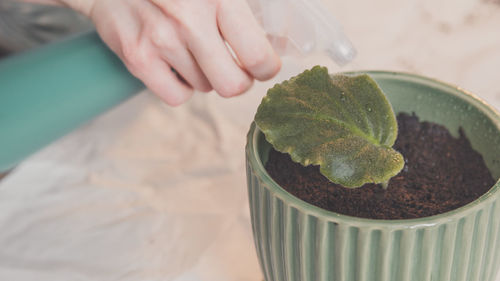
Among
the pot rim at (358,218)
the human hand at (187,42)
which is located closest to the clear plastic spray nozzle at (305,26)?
the human hand at (187,42)

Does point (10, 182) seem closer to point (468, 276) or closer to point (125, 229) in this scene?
point (125, 229)

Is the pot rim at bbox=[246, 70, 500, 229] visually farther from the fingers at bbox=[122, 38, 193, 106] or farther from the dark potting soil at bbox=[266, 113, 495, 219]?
the fingers at bbox=[122, 38, 193, 106]

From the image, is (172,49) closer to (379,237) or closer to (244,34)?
(244,34)

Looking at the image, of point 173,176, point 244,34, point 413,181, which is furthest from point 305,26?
point 173,176

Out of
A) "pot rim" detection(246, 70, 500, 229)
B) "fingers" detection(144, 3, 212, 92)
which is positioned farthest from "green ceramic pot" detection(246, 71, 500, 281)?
"fingers" detection(144, 3, 212, 92)

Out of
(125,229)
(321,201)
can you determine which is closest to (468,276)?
(321,201)

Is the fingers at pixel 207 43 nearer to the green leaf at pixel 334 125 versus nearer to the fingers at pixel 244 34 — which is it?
the fingers at pixel 244 34
